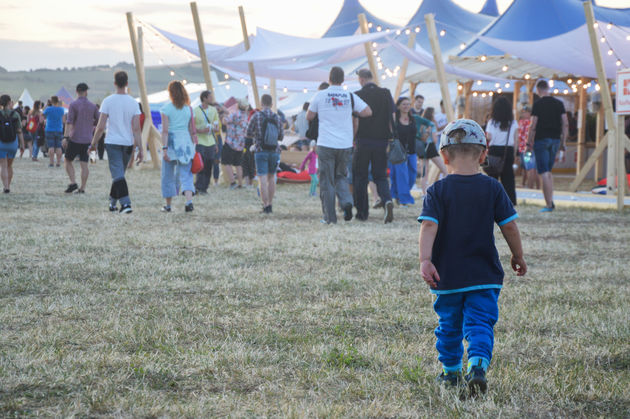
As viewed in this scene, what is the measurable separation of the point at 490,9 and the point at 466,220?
33911 mm

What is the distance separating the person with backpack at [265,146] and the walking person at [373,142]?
1265 mm

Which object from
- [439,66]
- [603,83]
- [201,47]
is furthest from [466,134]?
[201,47]

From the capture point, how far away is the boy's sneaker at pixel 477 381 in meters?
3.04

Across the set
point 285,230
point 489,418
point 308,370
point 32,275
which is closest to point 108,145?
point 285,230

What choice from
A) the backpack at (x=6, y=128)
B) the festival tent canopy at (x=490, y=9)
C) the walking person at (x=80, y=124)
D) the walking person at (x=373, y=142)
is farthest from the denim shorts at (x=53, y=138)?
the festival tent canopy at (x=490, y=9)

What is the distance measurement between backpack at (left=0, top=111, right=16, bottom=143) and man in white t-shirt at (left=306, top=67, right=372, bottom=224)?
636 cm

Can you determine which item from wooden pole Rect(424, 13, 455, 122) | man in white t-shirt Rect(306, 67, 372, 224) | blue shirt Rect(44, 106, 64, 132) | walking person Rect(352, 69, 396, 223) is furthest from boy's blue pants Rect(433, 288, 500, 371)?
blue shirt Rect(44, 106, 64, 132)

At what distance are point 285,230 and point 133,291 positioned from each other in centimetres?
391

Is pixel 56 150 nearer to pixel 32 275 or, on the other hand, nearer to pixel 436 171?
pixel 436 171

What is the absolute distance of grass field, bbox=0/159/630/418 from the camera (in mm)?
3055

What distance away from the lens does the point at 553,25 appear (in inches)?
826

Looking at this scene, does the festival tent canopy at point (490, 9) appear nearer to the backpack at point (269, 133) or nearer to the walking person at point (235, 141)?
the walking person at point (235, 141)

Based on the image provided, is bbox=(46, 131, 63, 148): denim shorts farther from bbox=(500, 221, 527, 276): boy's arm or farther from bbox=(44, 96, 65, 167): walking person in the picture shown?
bbox=(500, 221, 527, 276): boy's arm

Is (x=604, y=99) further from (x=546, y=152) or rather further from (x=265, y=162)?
(x=265, y=162)
